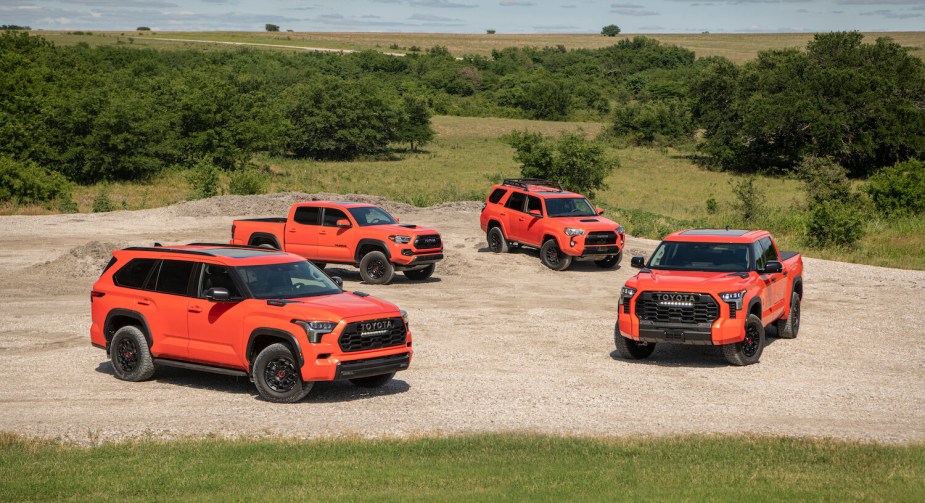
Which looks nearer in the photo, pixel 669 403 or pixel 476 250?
pixel 669 403

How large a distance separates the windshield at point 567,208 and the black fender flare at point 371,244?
589 centimetres

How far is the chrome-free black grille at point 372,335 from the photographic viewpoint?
13.0 m

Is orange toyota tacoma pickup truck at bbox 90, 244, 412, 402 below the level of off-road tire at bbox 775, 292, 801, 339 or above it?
above

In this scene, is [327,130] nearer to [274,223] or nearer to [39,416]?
[274,223]

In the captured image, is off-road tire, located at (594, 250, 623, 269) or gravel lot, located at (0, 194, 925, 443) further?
off-road tire, located at (594, 250, 623, 269)

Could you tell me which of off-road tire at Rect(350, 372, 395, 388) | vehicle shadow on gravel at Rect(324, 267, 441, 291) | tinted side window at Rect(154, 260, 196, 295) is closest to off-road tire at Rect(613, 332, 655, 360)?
off-road tire at Rect(350, 372, 395, 388)

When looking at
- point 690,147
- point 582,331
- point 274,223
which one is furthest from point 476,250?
point 690,147

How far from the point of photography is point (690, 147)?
9094 centimetres

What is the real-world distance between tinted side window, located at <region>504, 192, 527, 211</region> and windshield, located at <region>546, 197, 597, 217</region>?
1.01m

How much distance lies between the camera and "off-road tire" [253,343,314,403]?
1319 centimetres

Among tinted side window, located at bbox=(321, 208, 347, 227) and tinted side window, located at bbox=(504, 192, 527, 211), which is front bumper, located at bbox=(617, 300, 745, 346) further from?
Result: tinted side window, located at bbox=(504, 192, 527, 211)

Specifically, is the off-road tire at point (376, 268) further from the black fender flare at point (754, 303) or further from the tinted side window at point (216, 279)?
the tinted side window at point (216, 279)

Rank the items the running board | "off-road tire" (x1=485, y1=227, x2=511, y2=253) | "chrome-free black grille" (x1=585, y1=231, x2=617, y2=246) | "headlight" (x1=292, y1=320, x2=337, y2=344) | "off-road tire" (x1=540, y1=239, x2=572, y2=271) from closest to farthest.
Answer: "headlight" (x1=292, y1=320, x2=337, y2=344) < the running board < "chrome-free black grille" (x1=585, y1=231, x2=617, y2=246) < "off-road tire" (x1=540, y1=239, x2=572, y2=271) < "off-road tire" (x1=485, y1=227, x2=511, y2=253)

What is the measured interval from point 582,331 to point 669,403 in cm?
617
